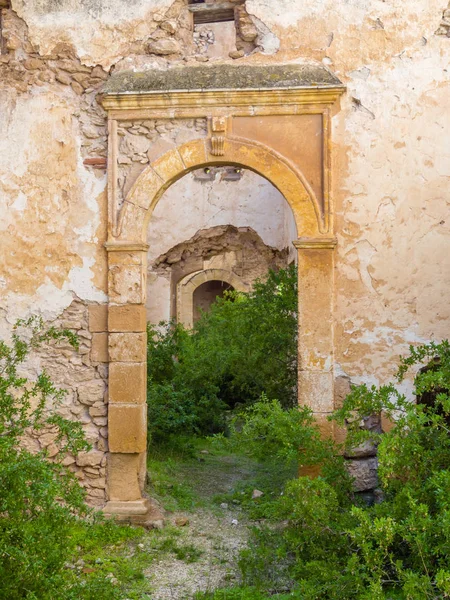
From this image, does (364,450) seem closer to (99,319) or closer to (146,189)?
(99,319)

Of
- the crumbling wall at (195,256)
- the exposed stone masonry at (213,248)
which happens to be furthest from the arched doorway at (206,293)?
the exposed stone masonry at (213,248)

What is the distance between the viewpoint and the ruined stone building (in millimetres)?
Result: 5641

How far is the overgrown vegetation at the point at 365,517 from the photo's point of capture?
352 cm

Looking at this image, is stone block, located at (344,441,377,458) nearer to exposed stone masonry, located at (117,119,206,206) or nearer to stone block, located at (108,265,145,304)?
stone block, located at (108,265,145,304)

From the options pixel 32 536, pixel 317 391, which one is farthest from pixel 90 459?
pixel 32 536

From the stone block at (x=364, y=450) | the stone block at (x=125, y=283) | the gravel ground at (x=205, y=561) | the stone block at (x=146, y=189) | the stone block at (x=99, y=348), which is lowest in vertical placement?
the gravel ground at (x=205, y=561)

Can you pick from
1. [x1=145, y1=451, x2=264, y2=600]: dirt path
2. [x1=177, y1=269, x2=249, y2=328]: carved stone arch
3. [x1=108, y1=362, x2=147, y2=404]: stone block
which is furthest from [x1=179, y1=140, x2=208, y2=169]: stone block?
[x1=177, y1=269, x2=249, y2=328]: carved stone arch

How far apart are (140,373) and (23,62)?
281 cm

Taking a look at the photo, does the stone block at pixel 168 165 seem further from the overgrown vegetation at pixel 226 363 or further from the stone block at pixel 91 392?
the stone block at pixel 91 392

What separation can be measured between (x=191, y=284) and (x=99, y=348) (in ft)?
32.6

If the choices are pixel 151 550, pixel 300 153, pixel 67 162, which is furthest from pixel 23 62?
pixel 151 550

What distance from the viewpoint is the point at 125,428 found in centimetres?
578

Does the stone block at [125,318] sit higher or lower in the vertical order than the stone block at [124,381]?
higher

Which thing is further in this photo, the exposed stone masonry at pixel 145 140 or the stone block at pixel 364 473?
the exposed stone masonry at pixel 145 140
